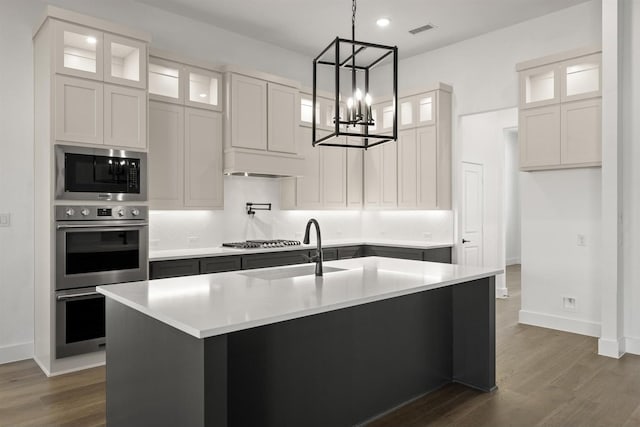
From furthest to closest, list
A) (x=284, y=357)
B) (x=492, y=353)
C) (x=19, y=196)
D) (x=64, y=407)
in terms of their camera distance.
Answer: (x=19, y=196)
(x=492, y=353)
(x=64, y=407)
(x=284, y=357)

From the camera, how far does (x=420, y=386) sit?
3.12 m

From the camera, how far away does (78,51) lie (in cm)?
381

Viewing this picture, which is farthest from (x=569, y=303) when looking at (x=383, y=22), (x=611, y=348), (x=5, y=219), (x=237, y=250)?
(x=5, y=219)

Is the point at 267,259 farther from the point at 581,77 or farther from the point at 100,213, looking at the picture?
the point at 581,77

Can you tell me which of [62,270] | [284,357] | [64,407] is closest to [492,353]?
[284,357]

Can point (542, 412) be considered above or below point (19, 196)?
below

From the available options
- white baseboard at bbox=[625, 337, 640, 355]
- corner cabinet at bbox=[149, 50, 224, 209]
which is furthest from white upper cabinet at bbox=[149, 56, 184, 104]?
white baseboard at bbox=[625, 337, 640, 355]

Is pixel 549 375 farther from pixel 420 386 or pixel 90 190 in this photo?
pixel 90 190

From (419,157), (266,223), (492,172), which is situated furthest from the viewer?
(492,172)

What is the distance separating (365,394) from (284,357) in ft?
2.31

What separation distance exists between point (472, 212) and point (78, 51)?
17.7ft

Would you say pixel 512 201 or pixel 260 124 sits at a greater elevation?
pixel 260 124

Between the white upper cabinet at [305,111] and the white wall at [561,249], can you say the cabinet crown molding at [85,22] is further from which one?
the white wall at [561,249]

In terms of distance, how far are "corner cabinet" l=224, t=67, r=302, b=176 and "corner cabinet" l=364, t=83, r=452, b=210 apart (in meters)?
1.45
